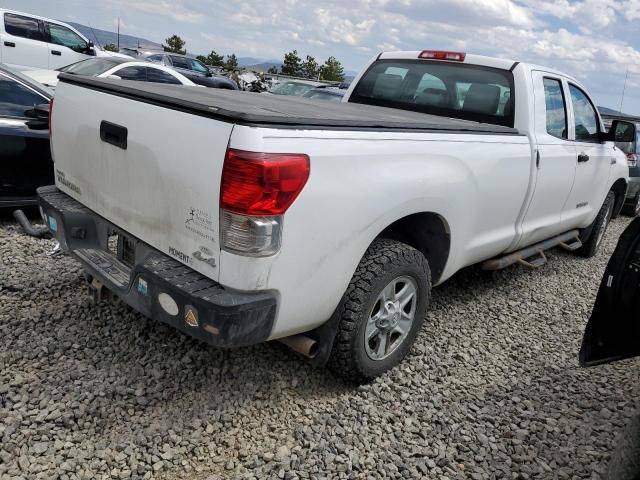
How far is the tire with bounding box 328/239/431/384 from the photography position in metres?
2.81

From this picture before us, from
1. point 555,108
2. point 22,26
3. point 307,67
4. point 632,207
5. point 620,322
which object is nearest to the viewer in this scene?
point 620,322

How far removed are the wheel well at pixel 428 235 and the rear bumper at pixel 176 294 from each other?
1.19 metres

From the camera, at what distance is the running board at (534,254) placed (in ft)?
13.9

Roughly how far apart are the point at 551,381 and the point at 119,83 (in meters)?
3.10

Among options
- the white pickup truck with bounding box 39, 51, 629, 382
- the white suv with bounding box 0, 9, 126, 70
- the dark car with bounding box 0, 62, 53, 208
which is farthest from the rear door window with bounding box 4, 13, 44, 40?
the white pickup truck with bounding box 39, 51, 629, 382

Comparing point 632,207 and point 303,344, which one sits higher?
point 303,344

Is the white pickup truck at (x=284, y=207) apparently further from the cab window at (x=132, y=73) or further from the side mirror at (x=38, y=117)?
the cab window at (x=132, y=73)

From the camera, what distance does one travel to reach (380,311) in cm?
304

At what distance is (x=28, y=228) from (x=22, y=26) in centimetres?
1028

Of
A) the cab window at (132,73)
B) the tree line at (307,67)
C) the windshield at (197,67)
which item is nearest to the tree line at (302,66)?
the tree line at (307,67)

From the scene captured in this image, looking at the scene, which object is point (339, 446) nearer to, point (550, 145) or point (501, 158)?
point (501, 158)

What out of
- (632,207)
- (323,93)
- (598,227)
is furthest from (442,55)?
(323,93)

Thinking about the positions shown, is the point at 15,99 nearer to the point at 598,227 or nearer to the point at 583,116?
the point at 583,116

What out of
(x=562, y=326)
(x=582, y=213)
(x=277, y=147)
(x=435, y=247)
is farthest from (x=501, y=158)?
Answer: (x=582, y=213)
